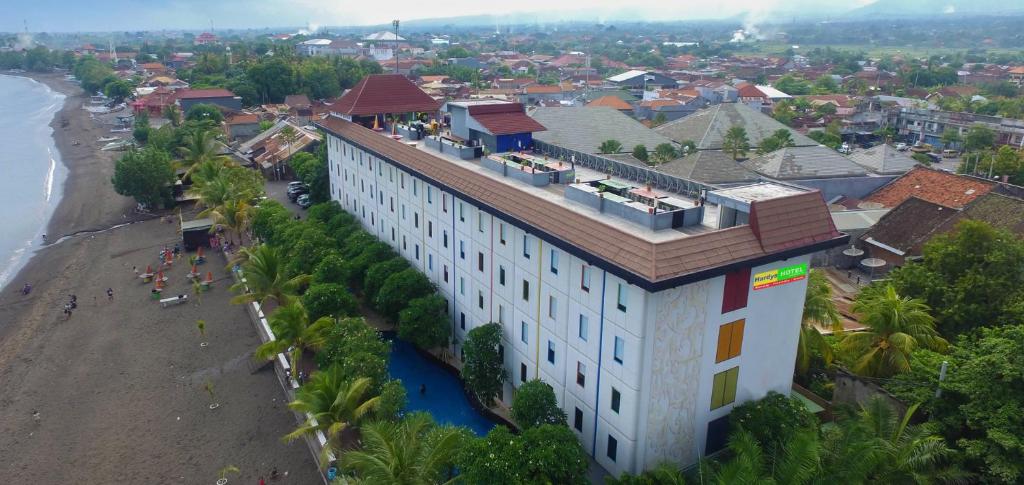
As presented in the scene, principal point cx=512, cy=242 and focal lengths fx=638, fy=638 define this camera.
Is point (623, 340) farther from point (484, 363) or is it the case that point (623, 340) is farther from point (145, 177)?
point (145, 177)

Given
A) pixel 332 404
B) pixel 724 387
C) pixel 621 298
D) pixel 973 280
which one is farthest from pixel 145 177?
pixel 973 280

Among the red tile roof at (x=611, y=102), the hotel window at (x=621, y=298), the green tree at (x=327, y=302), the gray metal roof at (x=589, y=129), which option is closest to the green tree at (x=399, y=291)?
the green tree at (x=327, y=302)

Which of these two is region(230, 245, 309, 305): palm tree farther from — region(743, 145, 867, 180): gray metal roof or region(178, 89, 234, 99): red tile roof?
region(178, 89, 234, 99): red tile roof

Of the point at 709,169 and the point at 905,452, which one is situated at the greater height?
the point at 709,169

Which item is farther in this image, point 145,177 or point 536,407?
point 145,177

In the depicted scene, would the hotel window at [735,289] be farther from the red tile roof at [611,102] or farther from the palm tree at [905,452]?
the red tile roof at [611,102]
